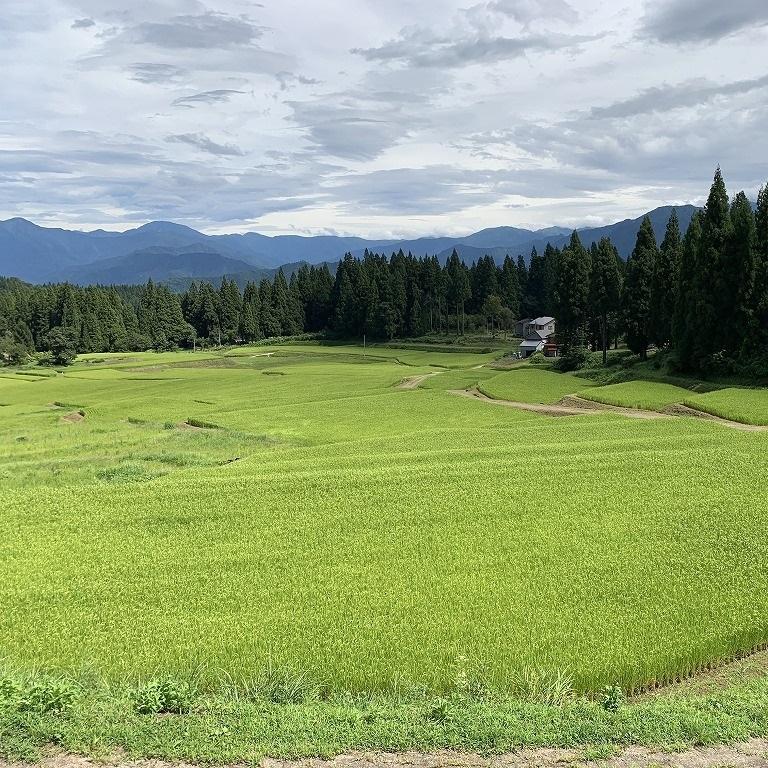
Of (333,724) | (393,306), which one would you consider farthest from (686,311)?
(393,306)

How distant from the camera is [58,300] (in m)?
125

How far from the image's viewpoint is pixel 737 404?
35.0 meters

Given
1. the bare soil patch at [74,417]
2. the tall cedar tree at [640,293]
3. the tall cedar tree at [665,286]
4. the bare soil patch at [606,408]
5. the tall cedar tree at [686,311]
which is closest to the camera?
the bare soil patch at [606,408]

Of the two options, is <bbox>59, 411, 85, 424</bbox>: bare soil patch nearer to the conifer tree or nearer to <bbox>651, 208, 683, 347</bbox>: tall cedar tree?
<bbox>651, 208, 683, 347</bbox>: tall cedar tree

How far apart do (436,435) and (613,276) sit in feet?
149

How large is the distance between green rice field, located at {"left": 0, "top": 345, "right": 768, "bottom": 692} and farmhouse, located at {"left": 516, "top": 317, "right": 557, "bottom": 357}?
53.9 m

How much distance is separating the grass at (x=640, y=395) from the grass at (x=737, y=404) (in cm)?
157

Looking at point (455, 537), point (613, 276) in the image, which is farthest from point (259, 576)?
point (613, 276)

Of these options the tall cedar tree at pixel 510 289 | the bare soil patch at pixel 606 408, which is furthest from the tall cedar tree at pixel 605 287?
the tall cedar tree at pixel 510 289

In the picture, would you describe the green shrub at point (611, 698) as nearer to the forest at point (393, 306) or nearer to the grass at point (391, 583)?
the grass at point (391, 583)

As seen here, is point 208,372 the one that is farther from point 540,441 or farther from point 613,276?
point 540,441

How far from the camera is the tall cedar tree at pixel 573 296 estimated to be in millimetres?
74438

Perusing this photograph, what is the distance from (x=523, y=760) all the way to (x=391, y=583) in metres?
6.08

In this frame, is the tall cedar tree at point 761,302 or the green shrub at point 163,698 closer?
the green shrub at point 163,698
